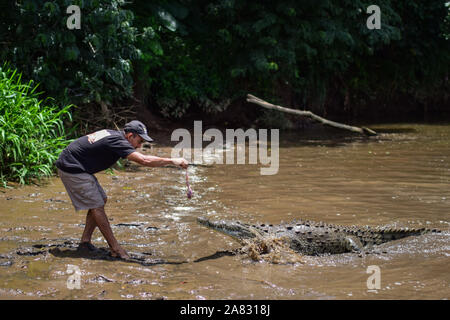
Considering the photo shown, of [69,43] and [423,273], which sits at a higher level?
[69,43]

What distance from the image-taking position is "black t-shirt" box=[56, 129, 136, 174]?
4664 millimetres

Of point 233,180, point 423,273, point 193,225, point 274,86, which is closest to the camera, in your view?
point 423,273

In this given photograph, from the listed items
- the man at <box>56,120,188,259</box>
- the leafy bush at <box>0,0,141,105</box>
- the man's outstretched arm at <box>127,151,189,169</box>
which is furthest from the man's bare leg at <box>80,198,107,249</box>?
the leafy bush at <box>0,0,141,105</box>

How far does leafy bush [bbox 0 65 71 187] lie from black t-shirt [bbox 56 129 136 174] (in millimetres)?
2780

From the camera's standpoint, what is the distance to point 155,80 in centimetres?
1304

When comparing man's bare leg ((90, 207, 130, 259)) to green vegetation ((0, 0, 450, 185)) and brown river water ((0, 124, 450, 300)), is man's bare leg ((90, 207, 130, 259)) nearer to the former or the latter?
brown river water ((0, 124, 450, 300))

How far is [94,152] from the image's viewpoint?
477 cm

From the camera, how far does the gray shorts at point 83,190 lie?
15.7 ft
